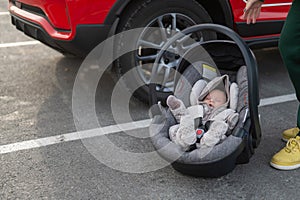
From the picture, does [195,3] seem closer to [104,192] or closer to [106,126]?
[106,126]

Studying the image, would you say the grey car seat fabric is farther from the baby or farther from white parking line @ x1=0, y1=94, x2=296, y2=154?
white parking line @ x1=0, y1=94, x2=296, y2=154

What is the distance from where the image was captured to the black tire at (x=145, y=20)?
11.8ft

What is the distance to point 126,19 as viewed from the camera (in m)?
3.60

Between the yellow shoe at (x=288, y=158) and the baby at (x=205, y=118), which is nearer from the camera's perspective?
the baby at (x=205, y=118)

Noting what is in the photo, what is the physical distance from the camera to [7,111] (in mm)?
3809

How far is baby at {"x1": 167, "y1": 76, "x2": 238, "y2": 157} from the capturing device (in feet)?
9.18

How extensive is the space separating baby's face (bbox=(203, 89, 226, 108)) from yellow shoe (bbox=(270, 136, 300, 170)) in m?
0.55

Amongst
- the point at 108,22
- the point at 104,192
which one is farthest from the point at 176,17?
the point at 104,192

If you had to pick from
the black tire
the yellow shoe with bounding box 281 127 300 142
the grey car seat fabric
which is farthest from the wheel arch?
the yellow shoe with bounding box 281 127 300 142

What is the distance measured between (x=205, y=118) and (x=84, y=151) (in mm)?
929

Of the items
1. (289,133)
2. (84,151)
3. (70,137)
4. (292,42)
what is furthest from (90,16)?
(289,133)

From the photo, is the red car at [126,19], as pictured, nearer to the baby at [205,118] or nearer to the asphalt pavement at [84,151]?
the asphalt pavement at [84,151]

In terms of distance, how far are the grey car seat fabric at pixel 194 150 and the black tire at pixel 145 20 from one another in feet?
0.89

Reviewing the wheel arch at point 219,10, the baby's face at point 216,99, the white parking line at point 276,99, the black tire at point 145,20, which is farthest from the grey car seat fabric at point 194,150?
the white parking line at point 276,99
